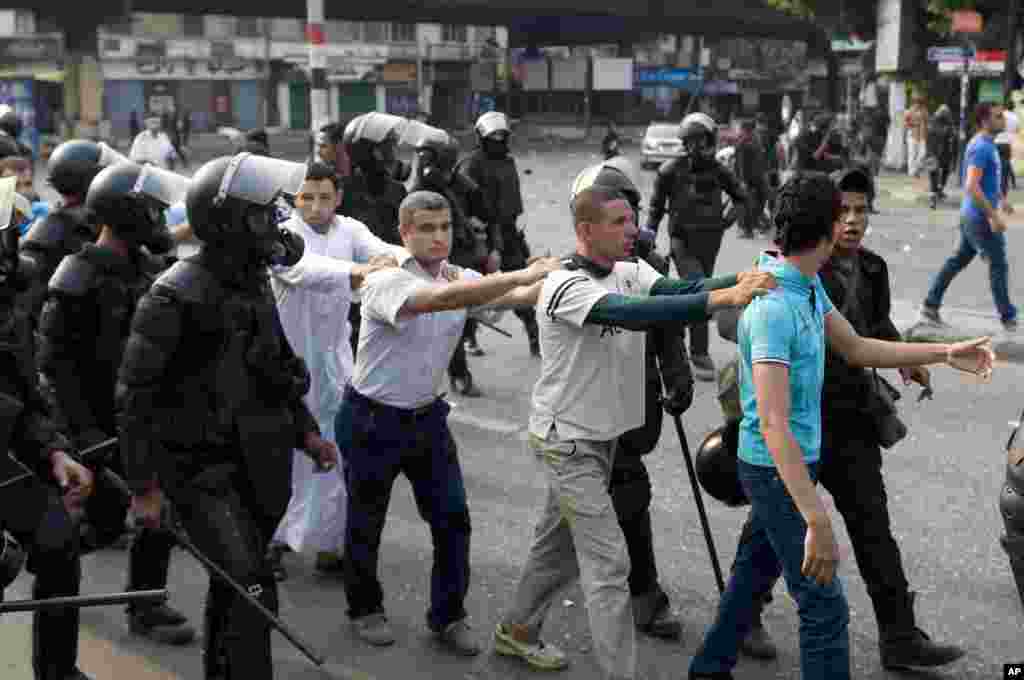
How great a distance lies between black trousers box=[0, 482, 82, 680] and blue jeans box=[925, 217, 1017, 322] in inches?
324

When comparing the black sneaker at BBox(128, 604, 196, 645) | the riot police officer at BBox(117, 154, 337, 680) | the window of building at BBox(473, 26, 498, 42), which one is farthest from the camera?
the window of building at BBox(473, 26, 498, 42)

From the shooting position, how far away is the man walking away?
1065 cm

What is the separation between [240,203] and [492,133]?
253 inches

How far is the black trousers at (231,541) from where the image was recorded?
162 inches

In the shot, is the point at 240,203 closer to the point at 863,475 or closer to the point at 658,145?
the point at 863,475

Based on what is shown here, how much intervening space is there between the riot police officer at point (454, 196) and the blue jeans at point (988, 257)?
12.7 ft

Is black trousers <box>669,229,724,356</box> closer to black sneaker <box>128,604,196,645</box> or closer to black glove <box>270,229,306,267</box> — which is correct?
black sneaker <box>128,604,196,645</box>

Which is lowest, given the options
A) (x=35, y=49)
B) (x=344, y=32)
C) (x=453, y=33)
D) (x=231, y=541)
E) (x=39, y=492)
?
(x=231, y=541)

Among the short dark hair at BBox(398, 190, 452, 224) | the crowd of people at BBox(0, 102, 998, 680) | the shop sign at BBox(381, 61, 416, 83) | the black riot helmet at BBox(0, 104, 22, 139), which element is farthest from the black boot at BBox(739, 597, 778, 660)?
the shop sign at BBox(381, 61, 416, 83)

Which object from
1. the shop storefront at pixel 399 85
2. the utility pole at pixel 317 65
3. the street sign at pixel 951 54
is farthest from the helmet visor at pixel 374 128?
the shop storefront at pixel 399 85

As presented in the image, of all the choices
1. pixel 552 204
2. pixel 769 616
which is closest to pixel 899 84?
pixel 552 204

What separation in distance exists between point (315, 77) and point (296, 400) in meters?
19.5

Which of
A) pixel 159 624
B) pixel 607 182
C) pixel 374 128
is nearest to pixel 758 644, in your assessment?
pixel 607 182

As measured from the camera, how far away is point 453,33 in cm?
7600
